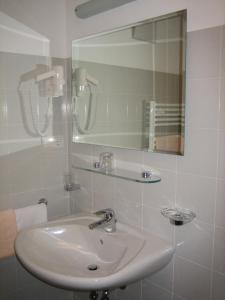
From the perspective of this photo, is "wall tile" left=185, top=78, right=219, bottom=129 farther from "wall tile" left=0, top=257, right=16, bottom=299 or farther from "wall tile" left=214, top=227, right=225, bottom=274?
"wall tile" left=0, top=257, right=16, bottom=299

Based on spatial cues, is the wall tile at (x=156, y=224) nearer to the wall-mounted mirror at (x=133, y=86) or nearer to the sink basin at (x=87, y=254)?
the sink basin at (x=87, y=254)

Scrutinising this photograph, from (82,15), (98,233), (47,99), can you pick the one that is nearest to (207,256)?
(98,233)

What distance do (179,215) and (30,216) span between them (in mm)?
929

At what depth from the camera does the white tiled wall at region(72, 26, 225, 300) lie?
1.23m

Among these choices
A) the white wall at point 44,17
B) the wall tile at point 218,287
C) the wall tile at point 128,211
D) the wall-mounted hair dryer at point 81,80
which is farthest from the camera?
the wall-mounted hair dryer at point 81,80

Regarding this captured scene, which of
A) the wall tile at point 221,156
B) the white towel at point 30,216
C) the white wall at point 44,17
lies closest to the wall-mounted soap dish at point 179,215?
the wall tile at point 221,156

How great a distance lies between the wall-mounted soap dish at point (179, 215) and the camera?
4.29 feet

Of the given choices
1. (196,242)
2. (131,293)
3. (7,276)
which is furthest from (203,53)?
(7,276)

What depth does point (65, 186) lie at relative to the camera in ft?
6.69

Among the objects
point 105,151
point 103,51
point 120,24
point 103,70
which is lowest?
point 105,151

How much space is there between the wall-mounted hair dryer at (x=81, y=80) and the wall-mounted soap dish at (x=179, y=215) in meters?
0.91

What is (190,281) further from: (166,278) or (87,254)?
(87,254)

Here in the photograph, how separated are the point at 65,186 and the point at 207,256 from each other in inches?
41.7

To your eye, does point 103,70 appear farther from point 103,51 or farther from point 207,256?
point 207,256
